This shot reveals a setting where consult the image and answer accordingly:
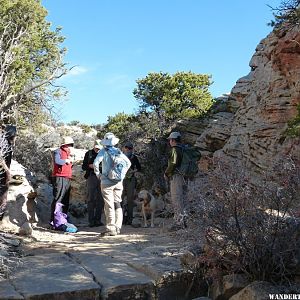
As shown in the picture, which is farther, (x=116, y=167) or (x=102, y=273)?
(x=116, y=167)

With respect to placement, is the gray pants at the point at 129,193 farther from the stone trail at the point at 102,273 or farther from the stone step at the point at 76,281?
the stone step at the point at 76,281

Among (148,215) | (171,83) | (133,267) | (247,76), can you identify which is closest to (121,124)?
(171,83)

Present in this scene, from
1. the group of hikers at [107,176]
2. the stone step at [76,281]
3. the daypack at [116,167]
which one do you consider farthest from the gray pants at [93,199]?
the stone step at [76,281]

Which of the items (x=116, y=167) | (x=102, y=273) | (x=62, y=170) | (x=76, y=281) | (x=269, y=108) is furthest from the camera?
(x=269, y=108)

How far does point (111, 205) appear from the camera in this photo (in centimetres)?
788

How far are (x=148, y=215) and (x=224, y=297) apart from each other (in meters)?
6.37

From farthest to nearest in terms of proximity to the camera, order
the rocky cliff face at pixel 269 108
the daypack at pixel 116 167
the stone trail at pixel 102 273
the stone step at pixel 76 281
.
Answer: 1. the rocky cliff face at pixel 269 108
2. the daypack at pixel 116 167
3. the stone trail at pixel 102 273
4. the stone step at pixel 76 281

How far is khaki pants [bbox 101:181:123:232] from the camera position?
7845 mm

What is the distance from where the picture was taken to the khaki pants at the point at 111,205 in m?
7.85

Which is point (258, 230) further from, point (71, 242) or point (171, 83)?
point (171, 83)

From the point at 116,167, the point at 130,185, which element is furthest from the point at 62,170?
the point at 130,185

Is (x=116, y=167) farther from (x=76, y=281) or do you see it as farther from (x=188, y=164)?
(x=76, y=281)

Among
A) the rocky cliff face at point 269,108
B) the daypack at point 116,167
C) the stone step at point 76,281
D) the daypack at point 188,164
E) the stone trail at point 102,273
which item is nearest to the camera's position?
the stone step at point 76,281

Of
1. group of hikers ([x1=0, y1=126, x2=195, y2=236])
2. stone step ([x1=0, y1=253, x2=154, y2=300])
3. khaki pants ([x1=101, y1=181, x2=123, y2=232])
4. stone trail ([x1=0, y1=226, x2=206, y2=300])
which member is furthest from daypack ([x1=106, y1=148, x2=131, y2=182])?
stone step ([x1=0, y1=253, x2=154, y2=300])
